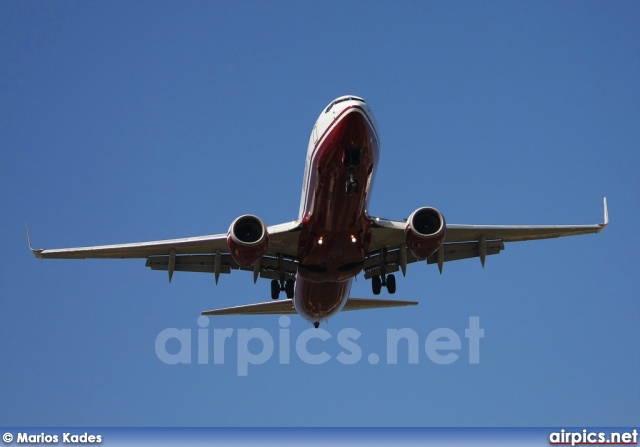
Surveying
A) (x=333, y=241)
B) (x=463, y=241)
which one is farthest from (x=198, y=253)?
(x=463, y=241)

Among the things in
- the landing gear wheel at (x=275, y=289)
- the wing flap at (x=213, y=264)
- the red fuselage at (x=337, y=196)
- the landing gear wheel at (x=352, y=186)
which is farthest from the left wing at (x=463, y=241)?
the landing gear wheel at (x=352, y=186)

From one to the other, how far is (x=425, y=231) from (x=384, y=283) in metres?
5.14

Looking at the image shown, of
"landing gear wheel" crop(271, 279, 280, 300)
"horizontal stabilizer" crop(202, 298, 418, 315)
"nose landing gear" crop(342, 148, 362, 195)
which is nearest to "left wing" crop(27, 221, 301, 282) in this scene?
"landing gear wheel" crop(271, 279, 280, 300)

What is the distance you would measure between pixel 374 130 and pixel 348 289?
764 centimetres

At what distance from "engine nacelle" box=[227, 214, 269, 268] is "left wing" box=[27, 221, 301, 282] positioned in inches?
49.8

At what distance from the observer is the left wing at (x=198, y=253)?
31.5 meters

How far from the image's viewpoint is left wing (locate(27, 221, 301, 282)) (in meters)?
31.5

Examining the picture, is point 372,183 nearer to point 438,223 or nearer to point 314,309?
point 438,223

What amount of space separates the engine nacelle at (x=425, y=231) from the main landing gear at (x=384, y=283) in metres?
4.83

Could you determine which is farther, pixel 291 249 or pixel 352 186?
pixel 291 249

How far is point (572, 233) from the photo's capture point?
33.7 metres

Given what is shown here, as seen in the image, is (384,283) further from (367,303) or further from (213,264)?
(213,264)

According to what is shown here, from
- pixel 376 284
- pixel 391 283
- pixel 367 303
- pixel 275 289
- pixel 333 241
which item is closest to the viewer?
pixel 333 241

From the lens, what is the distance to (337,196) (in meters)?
28.5
